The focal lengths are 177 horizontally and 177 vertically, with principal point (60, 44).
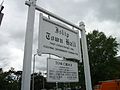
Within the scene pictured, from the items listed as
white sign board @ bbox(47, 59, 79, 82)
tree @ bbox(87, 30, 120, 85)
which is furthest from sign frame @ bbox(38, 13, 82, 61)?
tree @ bbox(87, 30, 120, 85)

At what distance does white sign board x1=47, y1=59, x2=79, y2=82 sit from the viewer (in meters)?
3.37

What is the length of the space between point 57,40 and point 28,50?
2.47 ft

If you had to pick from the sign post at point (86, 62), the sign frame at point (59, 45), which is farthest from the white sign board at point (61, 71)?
the sign post at point (86, 62)

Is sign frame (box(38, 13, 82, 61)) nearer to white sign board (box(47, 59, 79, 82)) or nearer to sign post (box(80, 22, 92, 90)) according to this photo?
white sign board (box(47, 59, 79, 82))

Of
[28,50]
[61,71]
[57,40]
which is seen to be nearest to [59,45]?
[57,40]

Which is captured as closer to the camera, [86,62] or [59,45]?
[59,45]

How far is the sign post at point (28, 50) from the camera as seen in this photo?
3004 mm

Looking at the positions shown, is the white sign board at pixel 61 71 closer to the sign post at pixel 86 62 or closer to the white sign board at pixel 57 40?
the white sign board at pixel 57 40

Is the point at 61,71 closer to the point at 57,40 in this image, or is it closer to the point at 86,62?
the point at 57,40

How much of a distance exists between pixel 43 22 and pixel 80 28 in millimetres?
1506

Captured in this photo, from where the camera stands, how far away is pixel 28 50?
126 inches

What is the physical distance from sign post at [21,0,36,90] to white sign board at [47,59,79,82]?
407 millimetres

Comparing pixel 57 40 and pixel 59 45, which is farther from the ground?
pixel 57 40

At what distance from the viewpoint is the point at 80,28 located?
4.79 m
